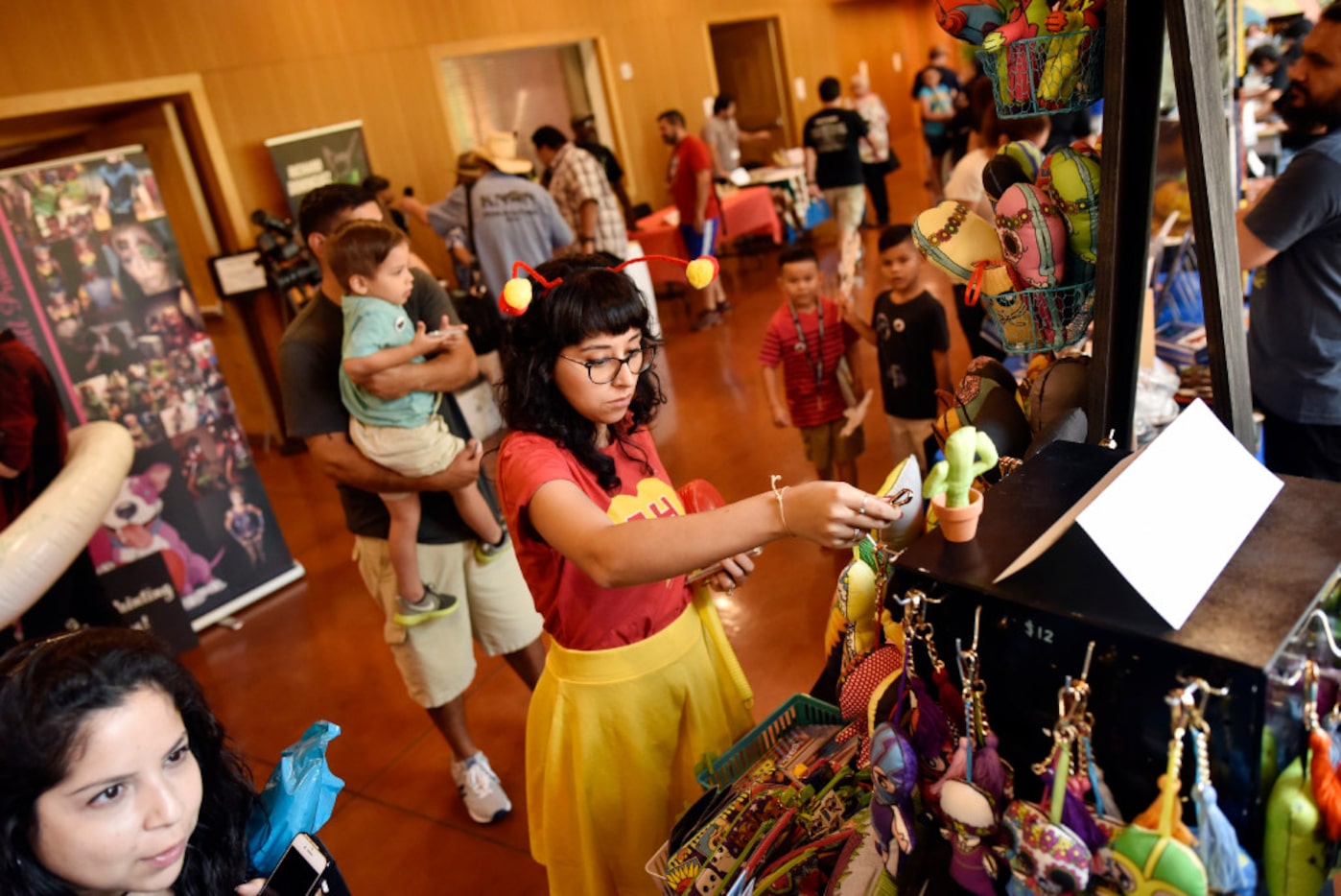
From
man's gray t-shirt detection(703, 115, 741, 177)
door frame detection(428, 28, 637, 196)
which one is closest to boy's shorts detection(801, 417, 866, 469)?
door frame detection(428, 28, 637, 196)

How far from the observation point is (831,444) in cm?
364

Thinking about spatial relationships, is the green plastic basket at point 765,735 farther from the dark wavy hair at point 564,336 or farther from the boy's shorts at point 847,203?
the boy's shorts at point 847,203

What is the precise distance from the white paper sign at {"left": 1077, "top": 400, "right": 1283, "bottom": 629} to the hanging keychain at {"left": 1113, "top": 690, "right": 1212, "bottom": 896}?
0.10 meters

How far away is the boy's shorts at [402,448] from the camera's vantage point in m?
2.33

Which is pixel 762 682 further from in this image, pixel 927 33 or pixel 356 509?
pixel 927 33

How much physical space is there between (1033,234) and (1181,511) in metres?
0.50

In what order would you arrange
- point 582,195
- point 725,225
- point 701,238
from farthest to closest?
point 725,225, point 701,238, point 582,195

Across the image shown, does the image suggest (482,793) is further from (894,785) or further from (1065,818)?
(1065,818)

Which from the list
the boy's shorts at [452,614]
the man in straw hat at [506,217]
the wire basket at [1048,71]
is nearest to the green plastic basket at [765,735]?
the wire basket at [1048,71]

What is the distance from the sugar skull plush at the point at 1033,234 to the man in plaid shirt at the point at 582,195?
17.7 feet

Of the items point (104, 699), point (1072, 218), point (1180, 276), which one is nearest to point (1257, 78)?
point (1180, 276)

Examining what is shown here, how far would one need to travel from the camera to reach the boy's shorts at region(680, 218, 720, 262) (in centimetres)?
805

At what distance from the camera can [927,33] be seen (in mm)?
18578

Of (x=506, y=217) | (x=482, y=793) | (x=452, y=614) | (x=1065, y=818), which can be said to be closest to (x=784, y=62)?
(x=506, y=217)
